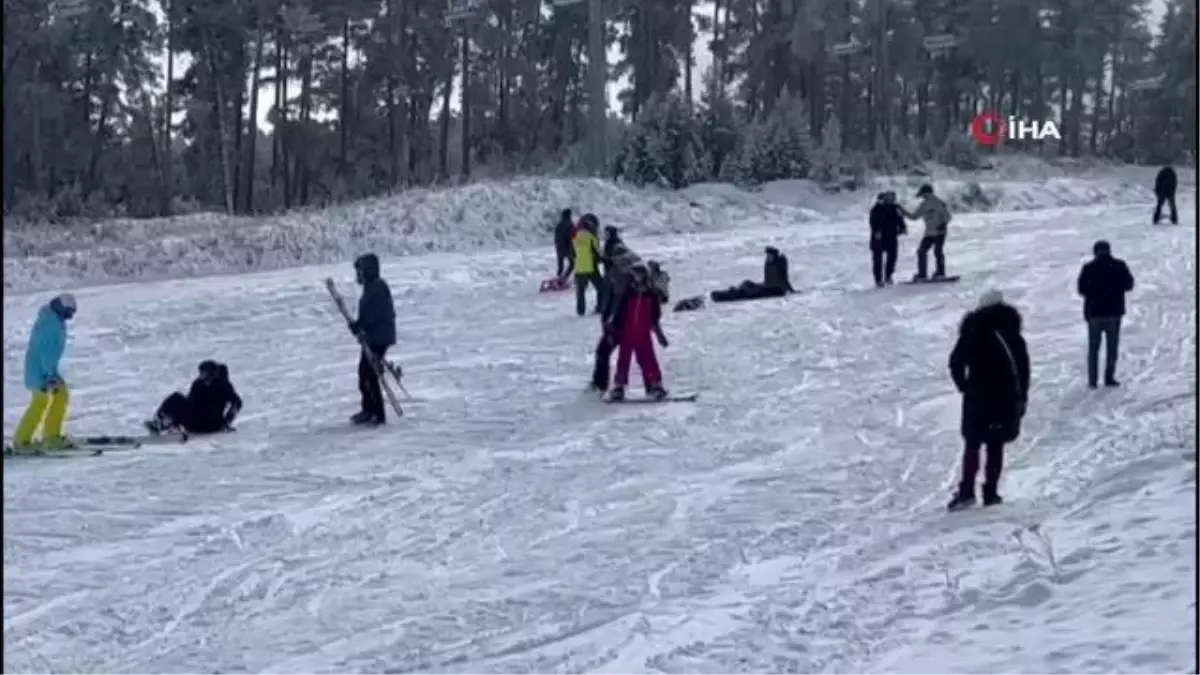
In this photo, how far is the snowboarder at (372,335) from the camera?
48.5ft

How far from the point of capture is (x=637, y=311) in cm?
1538

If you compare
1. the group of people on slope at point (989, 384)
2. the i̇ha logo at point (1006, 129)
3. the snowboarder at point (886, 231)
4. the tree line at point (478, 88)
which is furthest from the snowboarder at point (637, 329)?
the i̇ha logo at point (1006, 129)

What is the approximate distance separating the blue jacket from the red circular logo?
5863cm

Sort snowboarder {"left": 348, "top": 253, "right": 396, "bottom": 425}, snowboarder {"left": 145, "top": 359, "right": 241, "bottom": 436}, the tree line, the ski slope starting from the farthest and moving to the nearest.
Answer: the tree line
snowboarder {"left": 348, "top": 253, "right": 396, "bottom": 425}
snowboarder {"left": 145, "top": 359, "right": 241, "bottom": 436}
the ski slope

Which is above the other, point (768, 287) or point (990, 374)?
point (990, 374)

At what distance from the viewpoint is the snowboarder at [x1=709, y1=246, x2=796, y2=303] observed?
24.0 m

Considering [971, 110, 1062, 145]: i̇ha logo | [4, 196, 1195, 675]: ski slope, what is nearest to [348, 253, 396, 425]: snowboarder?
[4, 196, 1195, 675]: ski slope

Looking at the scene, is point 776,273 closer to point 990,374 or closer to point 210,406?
point 210,406

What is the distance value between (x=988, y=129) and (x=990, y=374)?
61243 mm

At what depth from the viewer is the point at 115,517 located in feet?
36.8

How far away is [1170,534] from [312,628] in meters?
4.98

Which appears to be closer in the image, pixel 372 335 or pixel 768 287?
pixel 372 335

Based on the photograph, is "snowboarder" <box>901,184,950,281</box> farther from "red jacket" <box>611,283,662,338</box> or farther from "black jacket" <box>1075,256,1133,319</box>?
"red jacket" <box>611,283,662,338</box>

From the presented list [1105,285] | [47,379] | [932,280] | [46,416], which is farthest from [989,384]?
[932,280]
